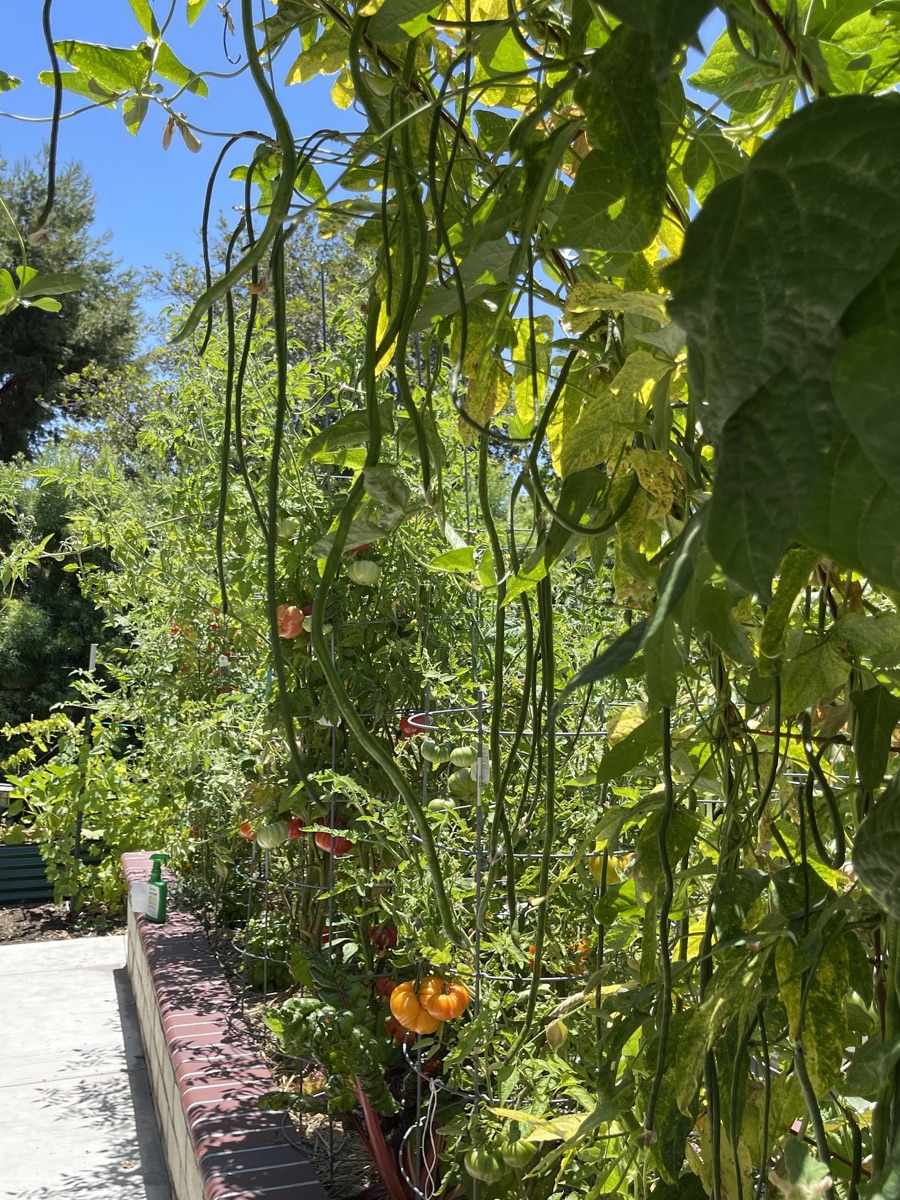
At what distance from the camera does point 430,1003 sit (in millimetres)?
1609

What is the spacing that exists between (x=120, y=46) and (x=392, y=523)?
345 millimetres

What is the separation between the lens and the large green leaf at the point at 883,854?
0.30 m

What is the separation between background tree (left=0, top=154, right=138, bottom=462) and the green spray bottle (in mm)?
10423

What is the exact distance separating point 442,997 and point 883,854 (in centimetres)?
142

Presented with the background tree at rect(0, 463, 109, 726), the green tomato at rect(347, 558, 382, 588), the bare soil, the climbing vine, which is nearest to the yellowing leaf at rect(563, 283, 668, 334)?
the climbing vine

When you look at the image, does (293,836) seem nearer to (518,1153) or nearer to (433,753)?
(433,753)

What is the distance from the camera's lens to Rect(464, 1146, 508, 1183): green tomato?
124 centimetres

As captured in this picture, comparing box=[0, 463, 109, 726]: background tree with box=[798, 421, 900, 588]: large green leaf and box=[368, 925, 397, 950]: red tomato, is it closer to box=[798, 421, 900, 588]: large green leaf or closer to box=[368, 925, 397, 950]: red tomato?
box=[368, 925, 397, 950]: red tomato

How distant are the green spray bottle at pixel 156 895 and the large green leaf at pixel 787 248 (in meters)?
3.74

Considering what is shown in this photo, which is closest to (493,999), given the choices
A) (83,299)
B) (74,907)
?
(74,907)

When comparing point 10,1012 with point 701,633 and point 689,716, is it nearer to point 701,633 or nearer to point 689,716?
point 689,716

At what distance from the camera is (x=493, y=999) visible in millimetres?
1420

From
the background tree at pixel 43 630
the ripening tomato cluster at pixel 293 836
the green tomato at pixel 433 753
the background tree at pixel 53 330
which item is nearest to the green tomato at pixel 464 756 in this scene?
the green tomato at pixel 433 753

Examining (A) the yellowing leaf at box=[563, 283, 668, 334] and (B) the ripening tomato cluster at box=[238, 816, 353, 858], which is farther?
(B) the ripening tomato cluster at box=[238, 816, 353, 858]
